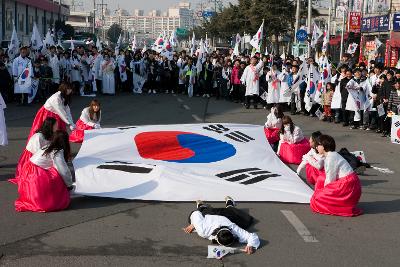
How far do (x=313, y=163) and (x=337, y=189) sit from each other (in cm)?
112

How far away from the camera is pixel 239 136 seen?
1127cm

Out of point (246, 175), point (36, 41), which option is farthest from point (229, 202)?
point (36, 41)

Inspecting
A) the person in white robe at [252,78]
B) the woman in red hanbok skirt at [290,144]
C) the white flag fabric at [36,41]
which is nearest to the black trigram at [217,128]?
the woman in red hanbok skirt at [290,144]

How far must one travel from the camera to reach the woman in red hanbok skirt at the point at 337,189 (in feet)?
26.0

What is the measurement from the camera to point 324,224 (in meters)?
7.54

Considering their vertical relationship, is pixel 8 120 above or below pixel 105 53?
below

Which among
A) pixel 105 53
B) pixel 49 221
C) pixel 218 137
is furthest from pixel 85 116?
pixel 105 53

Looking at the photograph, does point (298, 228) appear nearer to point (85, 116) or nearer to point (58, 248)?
point (58, 248)

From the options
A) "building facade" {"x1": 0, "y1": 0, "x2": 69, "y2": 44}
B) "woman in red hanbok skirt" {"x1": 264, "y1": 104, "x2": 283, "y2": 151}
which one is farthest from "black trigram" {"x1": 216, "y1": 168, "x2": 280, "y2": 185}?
"building facade" {"x1": 0, "y1": 0, "x2": 69, "y2": 44}

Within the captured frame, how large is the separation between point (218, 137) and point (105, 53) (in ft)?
57.2

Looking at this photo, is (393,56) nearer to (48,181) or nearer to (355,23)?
(355,23)

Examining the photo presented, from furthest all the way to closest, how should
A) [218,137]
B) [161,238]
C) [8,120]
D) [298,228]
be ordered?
[8,120]
[218,137]
[298,228]
[161,238]

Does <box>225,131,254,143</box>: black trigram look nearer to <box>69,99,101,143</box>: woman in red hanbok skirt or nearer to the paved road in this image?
the paved road

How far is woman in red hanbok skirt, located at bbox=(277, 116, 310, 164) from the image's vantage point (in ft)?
38.0
